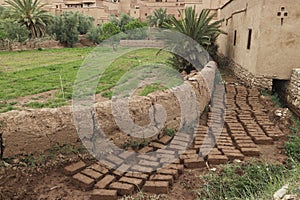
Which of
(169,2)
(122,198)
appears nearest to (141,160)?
(122,198)

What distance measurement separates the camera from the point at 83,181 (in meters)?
3.64

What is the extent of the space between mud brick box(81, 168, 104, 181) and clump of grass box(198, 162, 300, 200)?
4.44 feet

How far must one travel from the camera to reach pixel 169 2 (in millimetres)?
42688

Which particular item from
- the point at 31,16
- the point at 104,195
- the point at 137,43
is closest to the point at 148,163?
the point at 104,195

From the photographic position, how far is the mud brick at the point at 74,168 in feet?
12.7

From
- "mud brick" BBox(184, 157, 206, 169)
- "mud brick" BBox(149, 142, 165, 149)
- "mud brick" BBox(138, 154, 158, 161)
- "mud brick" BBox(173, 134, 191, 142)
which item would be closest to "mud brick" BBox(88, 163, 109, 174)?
"mud brick" BBox(138, 154, 158, 161)

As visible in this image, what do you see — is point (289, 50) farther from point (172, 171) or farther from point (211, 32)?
point (172, 171)

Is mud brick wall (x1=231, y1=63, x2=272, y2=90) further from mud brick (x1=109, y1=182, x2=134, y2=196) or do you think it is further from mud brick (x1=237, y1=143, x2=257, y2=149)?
mud brick (x1=109, y1=182, x2=134, y2=196)

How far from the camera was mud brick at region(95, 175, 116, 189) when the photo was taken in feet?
11.7

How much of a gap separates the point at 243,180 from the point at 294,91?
4922 mm

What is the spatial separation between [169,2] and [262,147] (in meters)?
41.0

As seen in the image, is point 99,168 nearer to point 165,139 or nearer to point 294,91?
point 165,139

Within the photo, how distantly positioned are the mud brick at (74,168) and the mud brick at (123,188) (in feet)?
2.10

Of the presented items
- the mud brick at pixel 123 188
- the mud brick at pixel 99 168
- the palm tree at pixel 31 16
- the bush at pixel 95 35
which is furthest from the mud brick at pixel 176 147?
the bush at pixel 95 35
